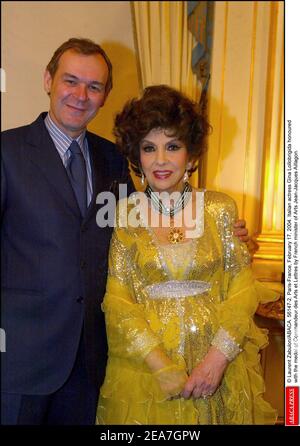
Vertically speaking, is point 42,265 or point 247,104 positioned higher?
point 247,104

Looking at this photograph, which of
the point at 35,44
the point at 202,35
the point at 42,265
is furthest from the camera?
the point at 202,35

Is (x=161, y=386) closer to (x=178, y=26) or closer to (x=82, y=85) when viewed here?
(x=82, y=85)

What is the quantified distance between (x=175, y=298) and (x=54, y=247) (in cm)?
27

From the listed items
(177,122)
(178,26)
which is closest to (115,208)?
(177,122)

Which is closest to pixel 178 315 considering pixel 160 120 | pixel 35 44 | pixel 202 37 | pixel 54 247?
pixel 54 247

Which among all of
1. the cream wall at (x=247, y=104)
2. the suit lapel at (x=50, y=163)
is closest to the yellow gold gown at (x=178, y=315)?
the suit lapel at (x=50, y=163)

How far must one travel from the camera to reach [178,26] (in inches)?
48.3

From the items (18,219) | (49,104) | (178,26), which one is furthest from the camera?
(178,26)

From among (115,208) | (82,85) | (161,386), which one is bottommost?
(161,386)

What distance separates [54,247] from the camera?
0.92 m

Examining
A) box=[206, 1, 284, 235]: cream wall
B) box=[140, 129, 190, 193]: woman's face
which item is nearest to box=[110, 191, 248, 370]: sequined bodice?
box=[140, 129, 190, 193]: woman's face

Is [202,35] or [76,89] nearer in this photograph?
[76,89]

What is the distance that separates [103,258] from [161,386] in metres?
0.28

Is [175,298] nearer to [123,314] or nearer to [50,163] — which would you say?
[123,314]
